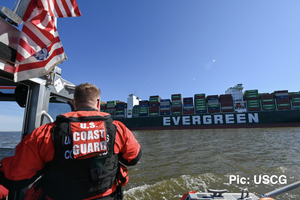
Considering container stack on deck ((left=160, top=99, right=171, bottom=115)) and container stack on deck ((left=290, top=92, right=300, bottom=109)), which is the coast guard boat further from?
container stack on deck ((left=290, top=92, right=300, bottom=109))

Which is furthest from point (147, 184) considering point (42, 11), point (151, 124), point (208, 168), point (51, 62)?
point (151, 124)

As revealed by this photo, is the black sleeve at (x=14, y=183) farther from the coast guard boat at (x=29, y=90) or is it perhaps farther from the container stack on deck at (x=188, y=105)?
the container stack on deck at (x=188, y=105)

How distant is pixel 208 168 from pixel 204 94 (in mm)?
33067

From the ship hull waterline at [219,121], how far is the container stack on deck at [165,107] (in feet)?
7.50

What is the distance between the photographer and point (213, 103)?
3384cm

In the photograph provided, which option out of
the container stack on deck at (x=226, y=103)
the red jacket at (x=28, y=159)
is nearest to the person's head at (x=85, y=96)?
the red jacket at (x=28, y=159)

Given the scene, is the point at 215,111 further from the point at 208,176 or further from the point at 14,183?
the point at 14,183

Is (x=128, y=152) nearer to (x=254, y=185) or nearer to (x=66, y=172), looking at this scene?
(x=66, y=172)

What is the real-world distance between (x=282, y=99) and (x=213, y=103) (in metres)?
13.7

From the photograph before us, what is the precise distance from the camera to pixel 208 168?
5.16 meters

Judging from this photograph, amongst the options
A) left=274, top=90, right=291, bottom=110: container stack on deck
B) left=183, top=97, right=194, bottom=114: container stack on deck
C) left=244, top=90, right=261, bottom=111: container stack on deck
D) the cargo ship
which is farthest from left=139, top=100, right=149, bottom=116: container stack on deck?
left=274, top=90, right=291, bottom=110: container stack on deck

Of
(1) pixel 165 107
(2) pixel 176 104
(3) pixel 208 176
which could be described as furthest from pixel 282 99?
(3) pixel 208 176

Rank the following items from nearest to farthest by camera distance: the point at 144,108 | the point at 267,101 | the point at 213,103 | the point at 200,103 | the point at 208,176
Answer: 1. the point at 208,176
2. the point at 267,101
3. the point at 213,103
4. the point at 200,103
5. the point at 144,108

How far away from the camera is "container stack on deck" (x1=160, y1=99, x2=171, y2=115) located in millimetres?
35691
